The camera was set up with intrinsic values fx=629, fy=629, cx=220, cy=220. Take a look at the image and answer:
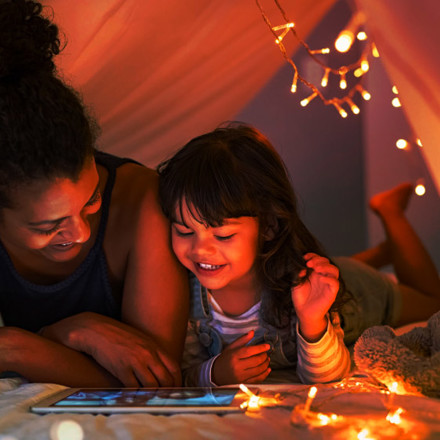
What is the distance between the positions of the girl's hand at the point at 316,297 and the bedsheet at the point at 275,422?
37cm

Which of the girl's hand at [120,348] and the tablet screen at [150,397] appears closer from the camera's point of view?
the tablet screen at [150,397]

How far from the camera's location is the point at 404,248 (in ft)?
7.10

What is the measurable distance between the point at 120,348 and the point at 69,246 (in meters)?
0.23

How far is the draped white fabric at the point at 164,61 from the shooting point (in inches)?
60.7

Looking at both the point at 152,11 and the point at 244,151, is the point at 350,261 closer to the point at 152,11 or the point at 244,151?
the point at 244,151

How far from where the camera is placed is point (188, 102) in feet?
6.45

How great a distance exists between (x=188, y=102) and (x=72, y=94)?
781 mm

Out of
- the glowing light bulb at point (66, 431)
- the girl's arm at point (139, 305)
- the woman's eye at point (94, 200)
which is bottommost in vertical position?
the glowing light bulb at point (66, 431)

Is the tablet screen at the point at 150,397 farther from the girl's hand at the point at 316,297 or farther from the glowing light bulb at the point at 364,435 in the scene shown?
the girl's hand at the point at 316,297

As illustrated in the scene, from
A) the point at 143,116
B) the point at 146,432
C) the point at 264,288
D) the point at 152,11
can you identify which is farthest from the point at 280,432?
the point at 143,116

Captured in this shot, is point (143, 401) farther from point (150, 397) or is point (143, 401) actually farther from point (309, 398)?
point (309, 398)

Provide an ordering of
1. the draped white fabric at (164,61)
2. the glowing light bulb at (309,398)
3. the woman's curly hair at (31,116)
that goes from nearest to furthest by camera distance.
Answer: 1. the glowing light bulb at (309,398)
2. the woman's curly hair at (31,116)
3. the draped white fabric at (164,61)

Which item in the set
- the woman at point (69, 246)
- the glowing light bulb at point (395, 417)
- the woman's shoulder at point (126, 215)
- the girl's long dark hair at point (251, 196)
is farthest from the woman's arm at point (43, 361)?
the glowing light bulb at point (395, 417)

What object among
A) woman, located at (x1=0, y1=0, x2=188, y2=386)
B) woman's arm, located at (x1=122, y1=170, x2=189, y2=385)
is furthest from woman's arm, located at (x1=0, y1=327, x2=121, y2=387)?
woman's arm, located at (x1=122, y1=170, x2=189, y2=385)
